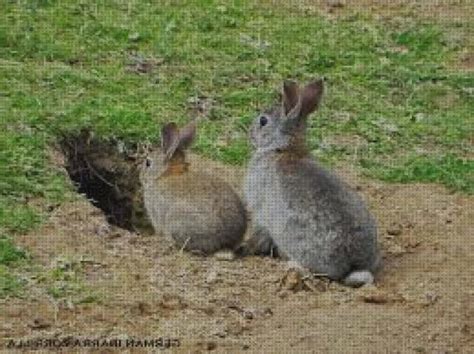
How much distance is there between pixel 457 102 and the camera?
10.9 meters

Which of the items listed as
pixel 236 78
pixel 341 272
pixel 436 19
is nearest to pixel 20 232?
pixel 341 272

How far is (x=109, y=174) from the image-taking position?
31.3ft

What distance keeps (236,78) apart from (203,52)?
0.51 m

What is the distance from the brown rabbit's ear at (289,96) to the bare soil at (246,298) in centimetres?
90

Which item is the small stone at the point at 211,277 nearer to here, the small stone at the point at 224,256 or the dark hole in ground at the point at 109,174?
the small stone at the point at 224,256

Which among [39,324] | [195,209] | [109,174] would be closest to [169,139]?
[195,209]

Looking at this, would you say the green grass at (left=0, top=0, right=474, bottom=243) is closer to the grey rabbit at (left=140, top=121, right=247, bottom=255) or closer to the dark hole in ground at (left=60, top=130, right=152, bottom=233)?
the dark hole in ground at (left=60, top=130, right=152, bottom=233)

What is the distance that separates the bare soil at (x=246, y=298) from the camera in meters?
6.77

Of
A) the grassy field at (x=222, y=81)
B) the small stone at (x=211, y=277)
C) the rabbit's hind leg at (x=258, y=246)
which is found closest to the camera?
the small stone at (x=211, y=277)

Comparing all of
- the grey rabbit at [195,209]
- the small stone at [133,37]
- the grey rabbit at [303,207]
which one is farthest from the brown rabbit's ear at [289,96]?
the small stone at [133,37]

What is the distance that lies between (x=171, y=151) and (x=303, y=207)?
1142 millimetres

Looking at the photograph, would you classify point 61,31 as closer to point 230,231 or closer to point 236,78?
point 236,78

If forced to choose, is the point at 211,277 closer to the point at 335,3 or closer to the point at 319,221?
the point at 319,221

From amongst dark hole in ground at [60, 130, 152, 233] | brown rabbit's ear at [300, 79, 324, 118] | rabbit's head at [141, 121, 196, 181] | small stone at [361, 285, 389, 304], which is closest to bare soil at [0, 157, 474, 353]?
small stone at [361, 285, 389, 304]
